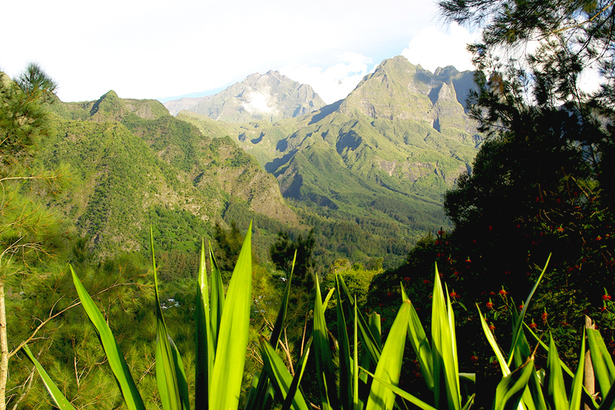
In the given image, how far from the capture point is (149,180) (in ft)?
302

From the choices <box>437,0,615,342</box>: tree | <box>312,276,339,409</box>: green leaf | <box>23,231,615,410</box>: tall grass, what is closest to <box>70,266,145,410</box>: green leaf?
<box>23,231,615,410</box>: tall grass

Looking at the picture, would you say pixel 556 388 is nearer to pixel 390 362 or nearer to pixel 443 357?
pixel 443 357

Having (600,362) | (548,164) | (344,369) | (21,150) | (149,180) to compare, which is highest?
(548,164)

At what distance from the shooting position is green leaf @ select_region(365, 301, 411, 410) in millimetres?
663

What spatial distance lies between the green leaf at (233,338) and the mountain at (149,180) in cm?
6013

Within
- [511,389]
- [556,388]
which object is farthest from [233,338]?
[556,388]

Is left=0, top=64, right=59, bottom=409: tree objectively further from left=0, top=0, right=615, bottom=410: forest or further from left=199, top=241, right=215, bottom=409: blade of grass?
left=199, top=241, right=215, bottom=409: blade of grass

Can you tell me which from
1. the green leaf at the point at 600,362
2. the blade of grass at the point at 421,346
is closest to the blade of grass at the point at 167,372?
the blade of grass at the point at 421,346

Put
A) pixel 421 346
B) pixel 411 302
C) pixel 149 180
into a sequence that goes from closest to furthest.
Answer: pixel 411 302 → pixel 421 346 → pixel 149 180

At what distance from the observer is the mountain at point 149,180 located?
76875 millimetres

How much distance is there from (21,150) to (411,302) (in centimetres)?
434

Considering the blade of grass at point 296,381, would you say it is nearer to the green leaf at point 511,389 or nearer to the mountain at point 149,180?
the green leaf at point 511,389

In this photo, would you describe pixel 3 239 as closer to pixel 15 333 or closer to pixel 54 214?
pixel 54 214

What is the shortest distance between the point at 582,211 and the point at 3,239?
556 cm
